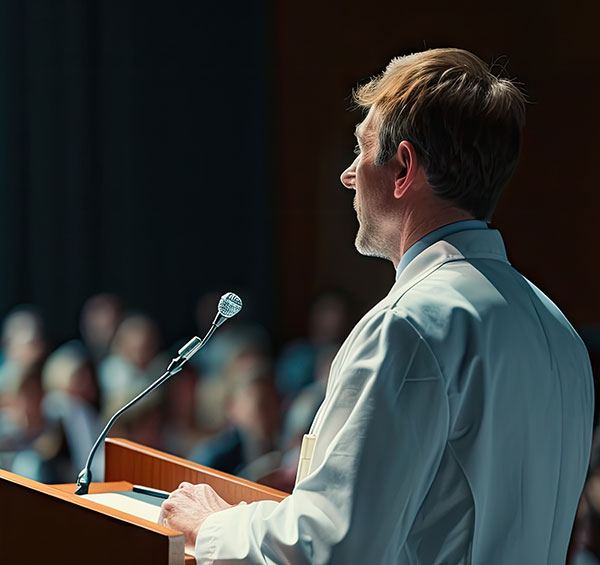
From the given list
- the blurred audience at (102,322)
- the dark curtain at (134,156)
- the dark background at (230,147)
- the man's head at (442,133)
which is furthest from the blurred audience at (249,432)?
the dark curtain at (134,156)

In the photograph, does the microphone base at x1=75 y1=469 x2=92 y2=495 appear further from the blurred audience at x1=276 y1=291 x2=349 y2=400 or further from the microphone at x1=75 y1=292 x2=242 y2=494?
the blurred audience at x1=276 y1=291 x2=349 y2=400

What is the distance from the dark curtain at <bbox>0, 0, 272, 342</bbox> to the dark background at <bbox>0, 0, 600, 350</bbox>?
1 cm

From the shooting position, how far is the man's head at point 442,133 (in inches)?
52.6

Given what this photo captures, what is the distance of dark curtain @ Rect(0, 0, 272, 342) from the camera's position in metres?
9.32

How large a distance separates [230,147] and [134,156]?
94cm

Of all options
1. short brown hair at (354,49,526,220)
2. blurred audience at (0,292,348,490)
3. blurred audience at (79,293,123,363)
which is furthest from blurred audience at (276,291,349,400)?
short brown hair at (354,49,526,220)

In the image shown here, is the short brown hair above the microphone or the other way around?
above

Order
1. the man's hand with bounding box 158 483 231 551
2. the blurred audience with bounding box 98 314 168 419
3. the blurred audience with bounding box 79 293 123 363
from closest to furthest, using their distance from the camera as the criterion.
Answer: the man's hand with bounding box 158 483 231 551
the blurred audience with bounding box 98 314 168 419
the blurred audience with bounding box 79 293 123 363

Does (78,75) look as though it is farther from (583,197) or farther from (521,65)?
(583,197)

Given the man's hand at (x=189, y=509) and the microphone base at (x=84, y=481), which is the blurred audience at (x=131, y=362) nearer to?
the microphone base at (x=84, y=481)

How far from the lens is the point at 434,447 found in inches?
46.6

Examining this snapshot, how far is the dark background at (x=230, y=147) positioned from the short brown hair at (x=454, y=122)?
7.53 m

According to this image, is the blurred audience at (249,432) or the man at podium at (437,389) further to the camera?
the blurred audience at (249,432)

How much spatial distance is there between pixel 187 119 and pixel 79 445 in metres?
5.13
